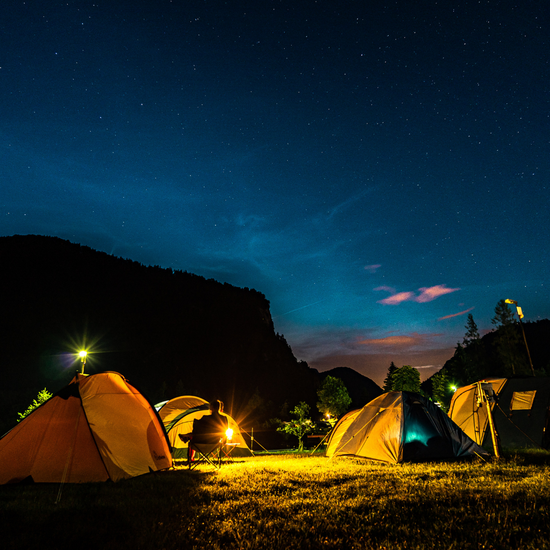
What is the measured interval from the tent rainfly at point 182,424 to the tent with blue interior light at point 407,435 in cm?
473

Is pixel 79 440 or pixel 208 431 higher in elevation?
pixel 79 440

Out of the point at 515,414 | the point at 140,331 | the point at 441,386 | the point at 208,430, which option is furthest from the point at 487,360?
the point at 140,331

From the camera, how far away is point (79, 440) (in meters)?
6.95

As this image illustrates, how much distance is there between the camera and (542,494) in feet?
16.4

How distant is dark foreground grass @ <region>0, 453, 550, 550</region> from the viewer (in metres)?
3.46

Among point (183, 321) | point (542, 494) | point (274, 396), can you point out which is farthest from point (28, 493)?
point (183, 321)

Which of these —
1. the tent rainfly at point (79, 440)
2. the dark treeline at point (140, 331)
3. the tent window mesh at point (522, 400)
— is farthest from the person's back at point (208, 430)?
the dark treeline at point (140, 331)

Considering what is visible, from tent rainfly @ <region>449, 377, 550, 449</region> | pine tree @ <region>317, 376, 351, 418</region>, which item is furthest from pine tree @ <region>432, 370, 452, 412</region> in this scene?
tent rainfly @ <region>449, 377, 550, 449</region>

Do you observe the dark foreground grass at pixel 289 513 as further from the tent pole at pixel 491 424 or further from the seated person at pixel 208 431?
the tent pole at pixel 491 424

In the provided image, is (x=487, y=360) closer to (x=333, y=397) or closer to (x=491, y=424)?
(x=333, y=397)

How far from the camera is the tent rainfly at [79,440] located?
6.69 metres

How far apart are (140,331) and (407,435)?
120 m

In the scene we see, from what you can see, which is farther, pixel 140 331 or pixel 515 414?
pixel 140 331

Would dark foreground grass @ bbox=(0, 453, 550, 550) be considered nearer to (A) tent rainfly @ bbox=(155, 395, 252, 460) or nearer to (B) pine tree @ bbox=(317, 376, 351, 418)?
(A) tent rainfly @ bbox=(155, 395, 252, 460)
